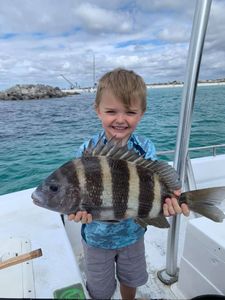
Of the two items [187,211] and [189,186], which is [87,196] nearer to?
[187,211]

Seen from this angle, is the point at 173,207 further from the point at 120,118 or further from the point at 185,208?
the point at 120,118

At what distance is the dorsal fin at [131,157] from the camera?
128 centimetres

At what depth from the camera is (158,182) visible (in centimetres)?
132

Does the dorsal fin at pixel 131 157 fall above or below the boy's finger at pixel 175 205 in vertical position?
above

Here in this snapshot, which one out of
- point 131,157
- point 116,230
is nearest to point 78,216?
point 131,157

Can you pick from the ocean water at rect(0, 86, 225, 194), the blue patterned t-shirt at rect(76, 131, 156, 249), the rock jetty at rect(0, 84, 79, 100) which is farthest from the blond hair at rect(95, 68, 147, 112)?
the rock jetty at rect(0, 84, 79, 100)

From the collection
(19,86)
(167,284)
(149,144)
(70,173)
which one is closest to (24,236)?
(70,173)

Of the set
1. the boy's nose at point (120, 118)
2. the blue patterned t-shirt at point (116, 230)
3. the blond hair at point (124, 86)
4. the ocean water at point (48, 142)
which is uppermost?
the blond hair at point (124, 86)

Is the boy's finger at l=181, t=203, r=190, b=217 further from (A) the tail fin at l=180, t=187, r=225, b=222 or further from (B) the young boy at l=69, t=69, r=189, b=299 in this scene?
(B) the young boy at l=69, t=69, r=189, b=299

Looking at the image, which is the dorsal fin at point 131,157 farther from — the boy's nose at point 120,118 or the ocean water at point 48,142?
the ocean water at point 48,142


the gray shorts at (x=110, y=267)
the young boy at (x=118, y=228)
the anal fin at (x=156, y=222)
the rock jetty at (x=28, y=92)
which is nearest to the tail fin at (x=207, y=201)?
the anal fin at (x=156, y=222)

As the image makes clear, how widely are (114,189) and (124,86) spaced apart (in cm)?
63

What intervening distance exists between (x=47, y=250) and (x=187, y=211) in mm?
830

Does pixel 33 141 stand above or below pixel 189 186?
below
